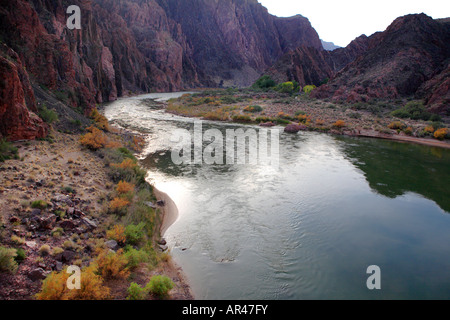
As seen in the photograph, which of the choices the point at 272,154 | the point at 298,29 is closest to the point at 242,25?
the point at 298,29

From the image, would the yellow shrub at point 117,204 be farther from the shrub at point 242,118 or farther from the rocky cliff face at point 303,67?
the rocky cliff face at point 303,67

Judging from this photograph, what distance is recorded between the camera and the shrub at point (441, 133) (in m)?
26.2

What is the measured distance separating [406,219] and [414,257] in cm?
319

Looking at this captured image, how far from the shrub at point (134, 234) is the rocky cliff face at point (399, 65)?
44223 millimetres

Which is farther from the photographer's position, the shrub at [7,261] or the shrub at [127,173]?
the shrub at [127,173]

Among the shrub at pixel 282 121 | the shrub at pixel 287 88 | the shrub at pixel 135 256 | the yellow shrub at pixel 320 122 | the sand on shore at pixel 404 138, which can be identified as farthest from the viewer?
the shrub at pixel 287 88

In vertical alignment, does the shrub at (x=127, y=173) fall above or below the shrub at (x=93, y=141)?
below

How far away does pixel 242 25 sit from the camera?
170 meters

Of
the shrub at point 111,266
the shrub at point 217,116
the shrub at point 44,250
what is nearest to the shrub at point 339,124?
the shrub at point 217,116

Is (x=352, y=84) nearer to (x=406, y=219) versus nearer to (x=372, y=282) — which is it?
(x=406, y=219)

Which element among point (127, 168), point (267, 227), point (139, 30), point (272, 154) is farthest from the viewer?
point (139, 30)

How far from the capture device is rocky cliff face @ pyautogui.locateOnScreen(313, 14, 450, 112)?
1715 inches

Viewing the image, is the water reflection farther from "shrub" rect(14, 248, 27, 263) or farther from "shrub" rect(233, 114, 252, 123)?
"shrub" rect(14, 248, 27, 263)

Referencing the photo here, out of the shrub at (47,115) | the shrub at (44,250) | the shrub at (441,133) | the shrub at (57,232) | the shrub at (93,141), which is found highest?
the shrub at (47,115)
